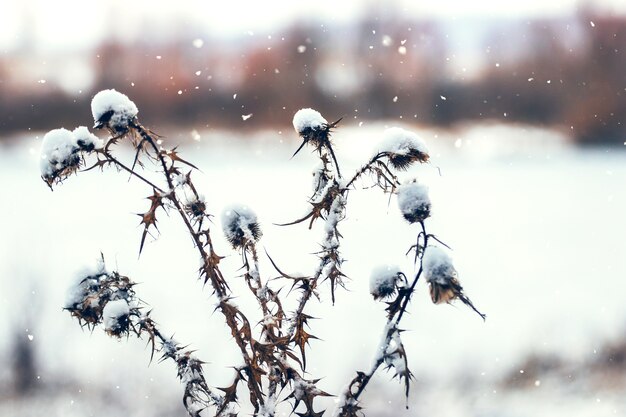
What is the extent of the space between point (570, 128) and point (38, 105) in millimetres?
6854

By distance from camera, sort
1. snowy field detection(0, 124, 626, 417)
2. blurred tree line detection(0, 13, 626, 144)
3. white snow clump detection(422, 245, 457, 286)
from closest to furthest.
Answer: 1. white snow clump detection(422, 245, 457, 286)
2. snowy field detection(0, 124, 626, 417)
3. blurred tree line detection(0, 13, 626, 144)

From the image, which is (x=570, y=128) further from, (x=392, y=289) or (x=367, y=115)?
(x=392, y=289)

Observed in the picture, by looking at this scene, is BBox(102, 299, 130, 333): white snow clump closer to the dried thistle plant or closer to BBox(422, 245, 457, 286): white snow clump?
the dried thistle plant

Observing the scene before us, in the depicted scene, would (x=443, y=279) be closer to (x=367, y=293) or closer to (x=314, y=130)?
(x=314, y=130)

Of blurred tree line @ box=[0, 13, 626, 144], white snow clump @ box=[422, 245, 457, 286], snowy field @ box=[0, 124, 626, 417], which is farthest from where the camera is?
blurred tree line @ box=[0, 13, 626, 144]

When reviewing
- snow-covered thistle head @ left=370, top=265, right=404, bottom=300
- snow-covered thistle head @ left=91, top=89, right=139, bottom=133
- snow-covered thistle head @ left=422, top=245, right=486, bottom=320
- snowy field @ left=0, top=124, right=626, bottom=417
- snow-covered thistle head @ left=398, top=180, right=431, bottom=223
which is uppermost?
snowy field @ left=0, top=124, right=626, bottom=417

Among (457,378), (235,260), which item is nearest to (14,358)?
(235,260)

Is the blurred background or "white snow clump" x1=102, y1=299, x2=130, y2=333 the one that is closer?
→ "white snow clump" x1=102, y1=299, x2=130, y2=333

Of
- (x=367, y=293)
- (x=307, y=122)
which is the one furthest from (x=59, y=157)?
(x=367, y=293)

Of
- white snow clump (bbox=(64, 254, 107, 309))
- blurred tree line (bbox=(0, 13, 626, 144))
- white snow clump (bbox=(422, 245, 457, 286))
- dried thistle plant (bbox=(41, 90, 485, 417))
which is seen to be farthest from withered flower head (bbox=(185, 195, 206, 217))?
blurred tree line (bbox=(0, 13, 626, 144))

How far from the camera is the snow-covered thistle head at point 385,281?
678 millimetres

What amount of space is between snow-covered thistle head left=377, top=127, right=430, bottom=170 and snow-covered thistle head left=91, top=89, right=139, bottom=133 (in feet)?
0.77

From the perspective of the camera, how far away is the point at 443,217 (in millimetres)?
5836

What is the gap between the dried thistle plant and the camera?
660 mm
